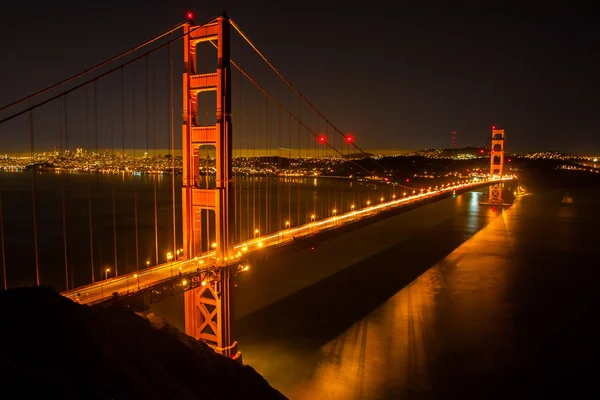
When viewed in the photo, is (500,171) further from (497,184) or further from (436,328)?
(436,328)

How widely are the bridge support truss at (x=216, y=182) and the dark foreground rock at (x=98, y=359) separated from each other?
11.1 ft

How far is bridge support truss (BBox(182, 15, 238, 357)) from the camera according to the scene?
1141cm

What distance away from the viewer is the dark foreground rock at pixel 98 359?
4.76m

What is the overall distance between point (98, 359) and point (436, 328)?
1199 cm

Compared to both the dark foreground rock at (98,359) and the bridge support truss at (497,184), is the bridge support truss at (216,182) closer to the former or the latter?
the dark foreground rock at (98,359)

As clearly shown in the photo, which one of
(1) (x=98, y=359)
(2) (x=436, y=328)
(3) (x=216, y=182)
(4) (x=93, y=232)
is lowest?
(4) (x=93, y=232)

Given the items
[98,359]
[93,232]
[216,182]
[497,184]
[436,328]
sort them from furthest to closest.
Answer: [497,184], [93,232], [436,328], [216,182], [98,359]

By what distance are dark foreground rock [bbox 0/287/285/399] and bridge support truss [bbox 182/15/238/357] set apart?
3388 millimetres

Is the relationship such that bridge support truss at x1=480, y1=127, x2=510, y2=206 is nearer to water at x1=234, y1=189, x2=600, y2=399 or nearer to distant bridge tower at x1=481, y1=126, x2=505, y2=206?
distant bridge tower at x1=481, y1=126, x2=505, y2=206

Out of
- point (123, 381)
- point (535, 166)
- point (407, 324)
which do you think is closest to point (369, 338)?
point (407, 324)

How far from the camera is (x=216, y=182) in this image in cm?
1173

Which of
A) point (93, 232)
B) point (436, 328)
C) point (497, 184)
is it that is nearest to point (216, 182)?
point (436, 328)

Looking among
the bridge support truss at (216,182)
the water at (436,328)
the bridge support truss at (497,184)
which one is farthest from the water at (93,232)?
the bridge support truss at (497,184)

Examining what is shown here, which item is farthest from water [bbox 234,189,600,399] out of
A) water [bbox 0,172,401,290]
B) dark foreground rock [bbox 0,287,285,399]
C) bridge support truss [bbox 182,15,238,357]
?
dark foreground rock [bbox 0,287,285,399]
